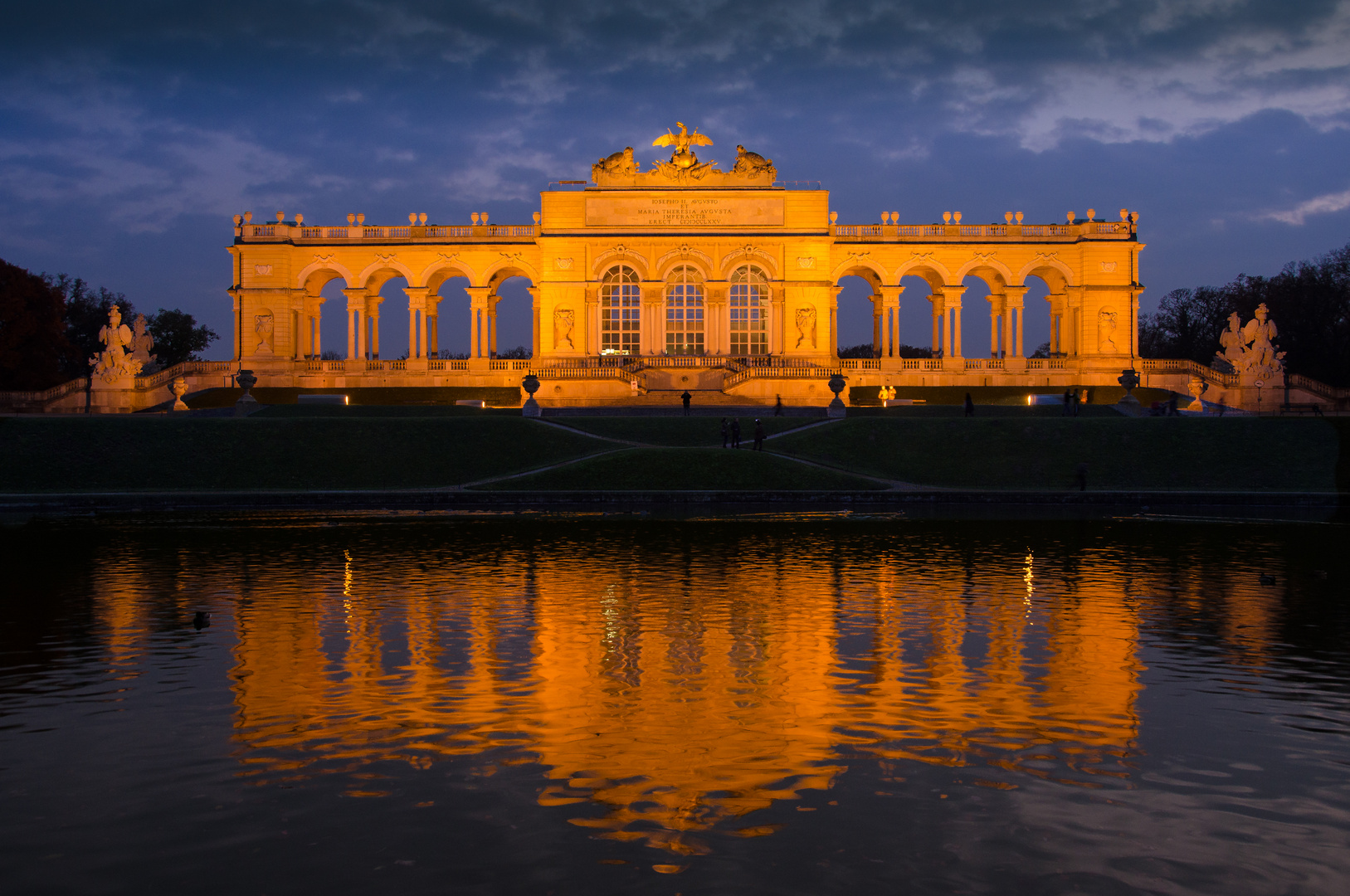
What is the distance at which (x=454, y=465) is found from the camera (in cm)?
3725

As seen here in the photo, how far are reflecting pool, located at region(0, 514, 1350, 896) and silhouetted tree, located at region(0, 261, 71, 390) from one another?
53210 millimetres

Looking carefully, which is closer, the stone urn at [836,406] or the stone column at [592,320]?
the stone urn at [836,406]

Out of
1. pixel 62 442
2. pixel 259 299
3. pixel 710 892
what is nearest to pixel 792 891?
pixel 710 892

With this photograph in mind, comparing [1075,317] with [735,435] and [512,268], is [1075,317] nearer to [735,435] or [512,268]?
[512,268]

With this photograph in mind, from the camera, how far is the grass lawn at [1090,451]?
116 feet

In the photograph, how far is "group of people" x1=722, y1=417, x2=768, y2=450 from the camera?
3906 cm

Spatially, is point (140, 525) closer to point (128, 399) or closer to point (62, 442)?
point (62, 442)

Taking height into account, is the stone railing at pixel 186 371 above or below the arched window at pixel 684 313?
below

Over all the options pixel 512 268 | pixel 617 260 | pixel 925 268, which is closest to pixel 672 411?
pixel 617 260

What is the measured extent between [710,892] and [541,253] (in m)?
64.3

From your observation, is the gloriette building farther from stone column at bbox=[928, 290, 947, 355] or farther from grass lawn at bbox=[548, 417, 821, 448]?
grass lawn at bbox=[548, 417, 821, 448]

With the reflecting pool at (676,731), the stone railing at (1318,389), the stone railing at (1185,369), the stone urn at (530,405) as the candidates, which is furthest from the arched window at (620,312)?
the reflecting pool at (676,731)

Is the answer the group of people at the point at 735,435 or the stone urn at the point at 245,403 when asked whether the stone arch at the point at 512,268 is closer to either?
the stone urn at the point at 245,403

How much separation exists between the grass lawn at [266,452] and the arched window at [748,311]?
2936cm
